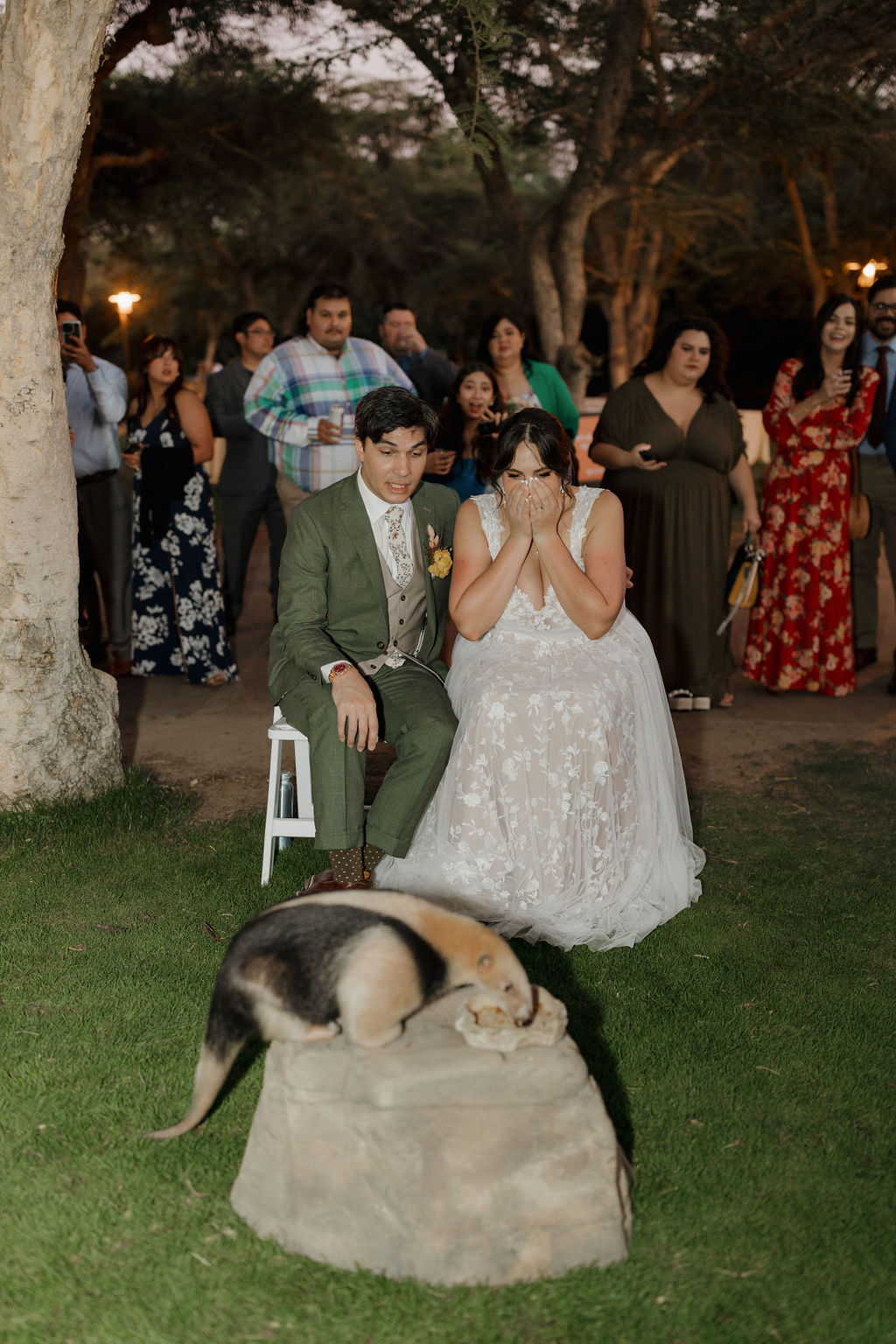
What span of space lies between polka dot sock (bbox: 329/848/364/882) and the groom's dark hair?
4.13ft

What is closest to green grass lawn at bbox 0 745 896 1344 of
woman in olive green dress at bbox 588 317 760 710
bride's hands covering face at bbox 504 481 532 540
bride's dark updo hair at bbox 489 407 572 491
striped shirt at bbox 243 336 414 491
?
bride's hands covering face at bbox 504 481 532 540

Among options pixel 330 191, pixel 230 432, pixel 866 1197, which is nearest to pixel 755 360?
pixel 330 191

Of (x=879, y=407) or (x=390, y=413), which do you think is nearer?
(x=390, y=413)

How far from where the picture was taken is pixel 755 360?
27156 millimetres

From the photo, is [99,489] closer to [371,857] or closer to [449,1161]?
[371,857]

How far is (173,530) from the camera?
21.7 feet

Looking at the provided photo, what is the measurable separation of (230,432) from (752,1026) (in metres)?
5.35

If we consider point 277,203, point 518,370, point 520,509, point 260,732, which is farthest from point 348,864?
point 277,203

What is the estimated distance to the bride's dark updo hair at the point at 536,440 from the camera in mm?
3697

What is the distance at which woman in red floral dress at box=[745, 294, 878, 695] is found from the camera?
616 centimetres

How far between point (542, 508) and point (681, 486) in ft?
7.79

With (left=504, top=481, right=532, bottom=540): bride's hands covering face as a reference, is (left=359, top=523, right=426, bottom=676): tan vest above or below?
below

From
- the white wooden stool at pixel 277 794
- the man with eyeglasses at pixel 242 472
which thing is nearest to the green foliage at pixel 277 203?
the man with eyeglasses at pixel 242 472

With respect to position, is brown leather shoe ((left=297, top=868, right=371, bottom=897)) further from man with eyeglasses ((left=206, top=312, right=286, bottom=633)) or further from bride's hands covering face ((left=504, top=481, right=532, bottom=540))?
man with eyeglasses ((left=206, top=312, right=286, bottom=633))
